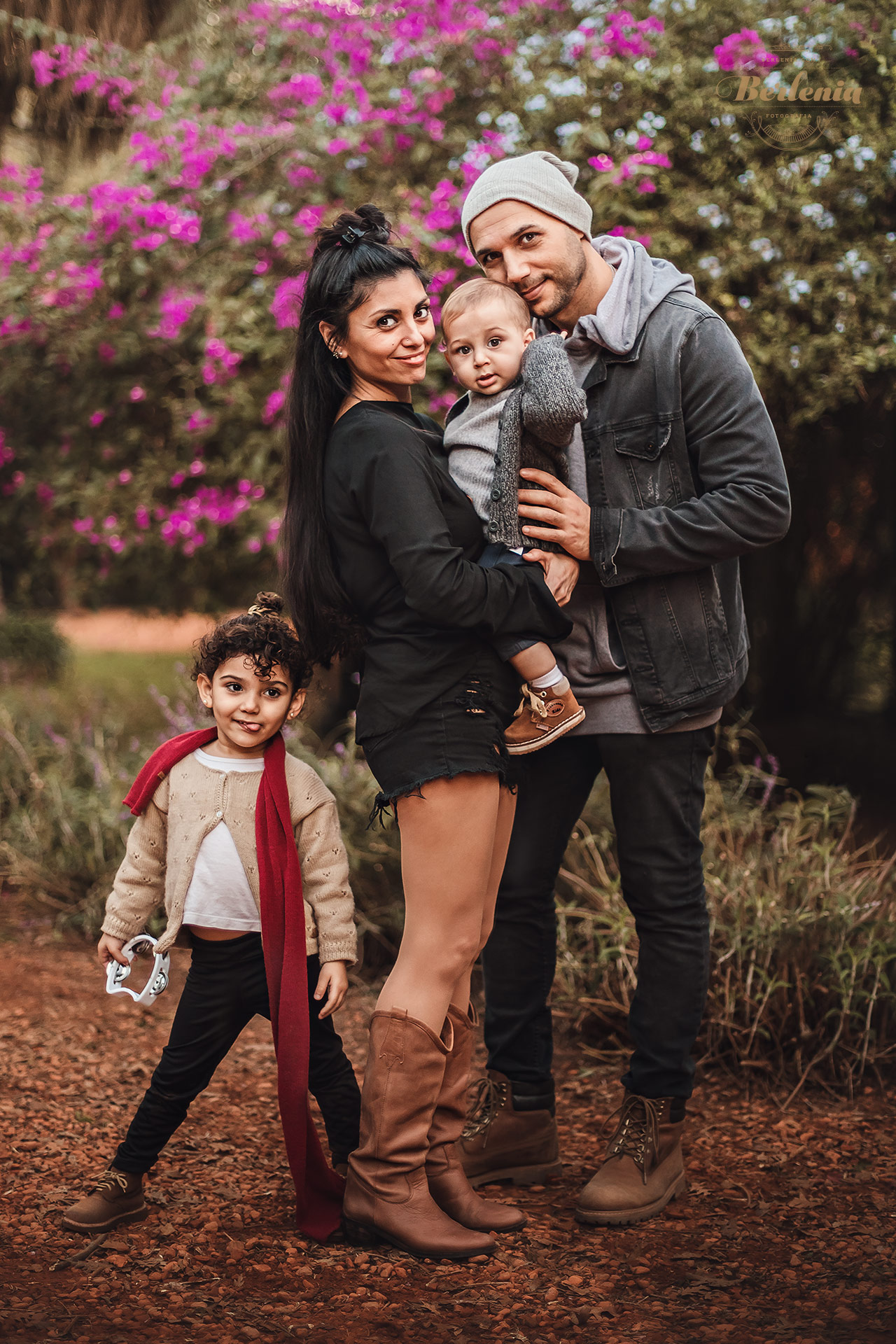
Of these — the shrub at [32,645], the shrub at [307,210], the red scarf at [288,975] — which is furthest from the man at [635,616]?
the shrub at [32,645]

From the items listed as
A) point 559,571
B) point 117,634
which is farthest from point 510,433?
point 117,634

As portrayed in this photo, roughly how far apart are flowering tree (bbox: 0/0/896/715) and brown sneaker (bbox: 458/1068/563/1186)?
7.92 ft

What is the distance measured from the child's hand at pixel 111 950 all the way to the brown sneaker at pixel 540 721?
85 cm

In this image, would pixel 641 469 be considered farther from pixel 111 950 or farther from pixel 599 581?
pixel 111 950

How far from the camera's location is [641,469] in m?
2.31

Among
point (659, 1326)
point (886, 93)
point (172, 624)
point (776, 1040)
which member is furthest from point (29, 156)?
point (659, 1326)

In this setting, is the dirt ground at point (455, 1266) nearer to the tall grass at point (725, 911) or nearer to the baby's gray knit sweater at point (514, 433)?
the tall grass at point (725, 911)

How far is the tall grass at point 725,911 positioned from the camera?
3.05 meters

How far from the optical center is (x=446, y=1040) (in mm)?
2205

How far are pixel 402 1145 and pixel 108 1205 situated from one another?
61 cm

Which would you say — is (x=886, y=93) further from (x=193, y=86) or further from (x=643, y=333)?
(x=193, y=86)

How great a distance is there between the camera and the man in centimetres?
222

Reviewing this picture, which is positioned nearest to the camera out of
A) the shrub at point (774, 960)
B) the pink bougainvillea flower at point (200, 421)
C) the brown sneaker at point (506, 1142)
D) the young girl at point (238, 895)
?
the young girl at point (238, 895)

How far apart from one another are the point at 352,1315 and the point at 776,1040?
1478 mm
